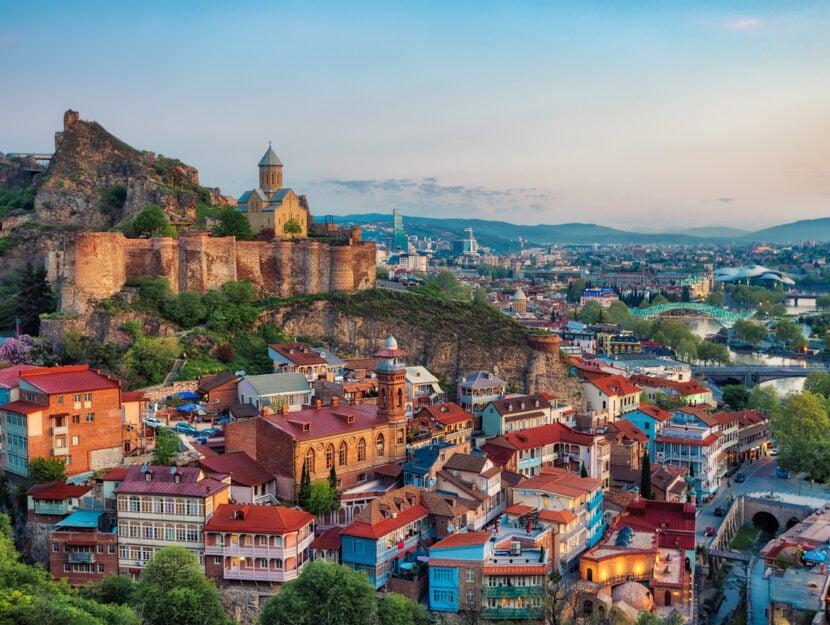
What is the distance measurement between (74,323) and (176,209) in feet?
38.6

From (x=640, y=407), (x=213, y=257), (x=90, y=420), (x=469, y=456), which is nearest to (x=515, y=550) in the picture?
(x=469, y=456)

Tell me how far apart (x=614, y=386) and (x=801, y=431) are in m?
8.78

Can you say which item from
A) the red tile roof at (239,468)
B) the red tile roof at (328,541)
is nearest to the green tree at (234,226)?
the red tile roof at (239,468)

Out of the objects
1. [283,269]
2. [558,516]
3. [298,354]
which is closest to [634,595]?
[558,516]

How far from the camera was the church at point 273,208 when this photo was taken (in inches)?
1745

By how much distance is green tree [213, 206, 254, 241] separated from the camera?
4206cm

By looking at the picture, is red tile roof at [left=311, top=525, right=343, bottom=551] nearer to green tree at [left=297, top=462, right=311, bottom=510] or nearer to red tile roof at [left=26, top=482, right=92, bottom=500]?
green tree at [left=297, top=462, right=311, bottom=510]

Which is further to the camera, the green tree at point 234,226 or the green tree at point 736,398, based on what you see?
the green tree at point 736,398

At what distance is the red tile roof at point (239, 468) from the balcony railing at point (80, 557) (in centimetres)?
392

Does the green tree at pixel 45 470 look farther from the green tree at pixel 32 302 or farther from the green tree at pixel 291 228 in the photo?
the green tree at pixel 291 228

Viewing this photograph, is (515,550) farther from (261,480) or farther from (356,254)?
(356,254)

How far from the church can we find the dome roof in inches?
1031

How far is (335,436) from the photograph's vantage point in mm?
27703

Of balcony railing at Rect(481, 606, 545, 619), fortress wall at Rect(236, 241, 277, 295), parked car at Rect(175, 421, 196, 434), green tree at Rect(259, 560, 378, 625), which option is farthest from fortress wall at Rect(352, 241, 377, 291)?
green tree at Rect(259, 560, 378, 625)
